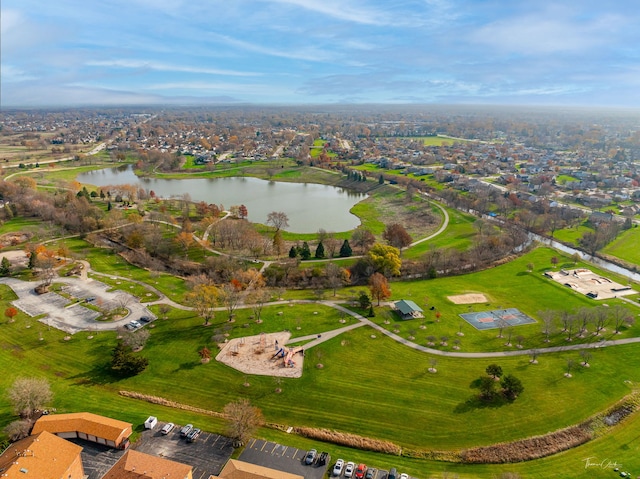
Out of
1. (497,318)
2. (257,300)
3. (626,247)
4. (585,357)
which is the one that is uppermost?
(257,300)

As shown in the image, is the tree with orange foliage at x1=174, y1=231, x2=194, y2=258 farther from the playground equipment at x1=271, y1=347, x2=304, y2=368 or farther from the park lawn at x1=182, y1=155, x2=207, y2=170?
the park lawn at x1=182, y1=155, x2=207, y2=170

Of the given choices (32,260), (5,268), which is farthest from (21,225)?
(32,260)

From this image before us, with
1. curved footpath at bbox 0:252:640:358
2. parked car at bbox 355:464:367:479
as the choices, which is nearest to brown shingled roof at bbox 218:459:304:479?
parked car at bbox 355:464:367:479

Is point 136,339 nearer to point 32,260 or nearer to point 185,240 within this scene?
point 32,260

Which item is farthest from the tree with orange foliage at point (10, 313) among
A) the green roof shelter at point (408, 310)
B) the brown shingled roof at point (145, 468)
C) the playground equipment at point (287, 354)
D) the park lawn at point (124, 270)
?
the green roof shelter at point (408, 310)

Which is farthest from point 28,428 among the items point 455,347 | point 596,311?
point 596,311

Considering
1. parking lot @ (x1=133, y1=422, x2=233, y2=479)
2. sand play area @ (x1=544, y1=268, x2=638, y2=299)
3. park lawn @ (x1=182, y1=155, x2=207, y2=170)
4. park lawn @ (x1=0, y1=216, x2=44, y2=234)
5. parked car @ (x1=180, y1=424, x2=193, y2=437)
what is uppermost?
park lawn @ (x1=182, y1=155, x2=207, y2=170)

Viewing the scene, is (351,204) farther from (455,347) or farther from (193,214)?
(455,347)
